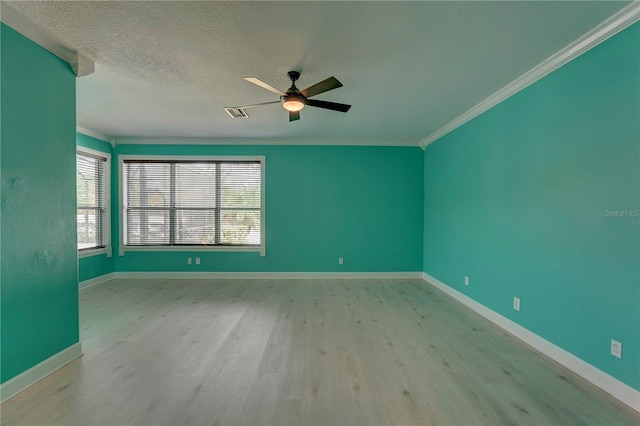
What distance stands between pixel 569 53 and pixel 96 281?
695 centimetres

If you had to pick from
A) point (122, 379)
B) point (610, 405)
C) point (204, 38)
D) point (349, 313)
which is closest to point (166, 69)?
point (204, 38)

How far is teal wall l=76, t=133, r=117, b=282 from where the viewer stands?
173 inches

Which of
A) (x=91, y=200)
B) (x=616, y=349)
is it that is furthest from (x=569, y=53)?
(x=91, y=200)

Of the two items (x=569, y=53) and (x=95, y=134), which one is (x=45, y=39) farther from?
(x=569, y=53)

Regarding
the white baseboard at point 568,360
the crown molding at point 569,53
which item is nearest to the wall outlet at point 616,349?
the white baseboard at point 568,360

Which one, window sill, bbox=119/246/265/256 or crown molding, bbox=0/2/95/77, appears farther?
window sill, bbox=119/246/265/256

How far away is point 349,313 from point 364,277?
5.95 feet

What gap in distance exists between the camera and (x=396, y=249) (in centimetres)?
525

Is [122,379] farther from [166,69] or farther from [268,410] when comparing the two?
[166,69]

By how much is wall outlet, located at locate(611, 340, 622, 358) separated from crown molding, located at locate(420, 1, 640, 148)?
7.23ft

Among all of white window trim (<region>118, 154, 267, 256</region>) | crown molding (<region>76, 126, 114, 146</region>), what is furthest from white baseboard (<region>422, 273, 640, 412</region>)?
crown molding (<region>76, 126, 114, 146</region>)

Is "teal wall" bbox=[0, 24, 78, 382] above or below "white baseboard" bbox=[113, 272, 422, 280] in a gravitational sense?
above

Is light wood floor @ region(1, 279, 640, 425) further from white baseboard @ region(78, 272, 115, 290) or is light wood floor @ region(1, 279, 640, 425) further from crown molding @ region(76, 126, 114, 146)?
crown molding @ region(76, 126, 114, 146)

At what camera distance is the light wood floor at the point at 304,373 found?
5.65ft
